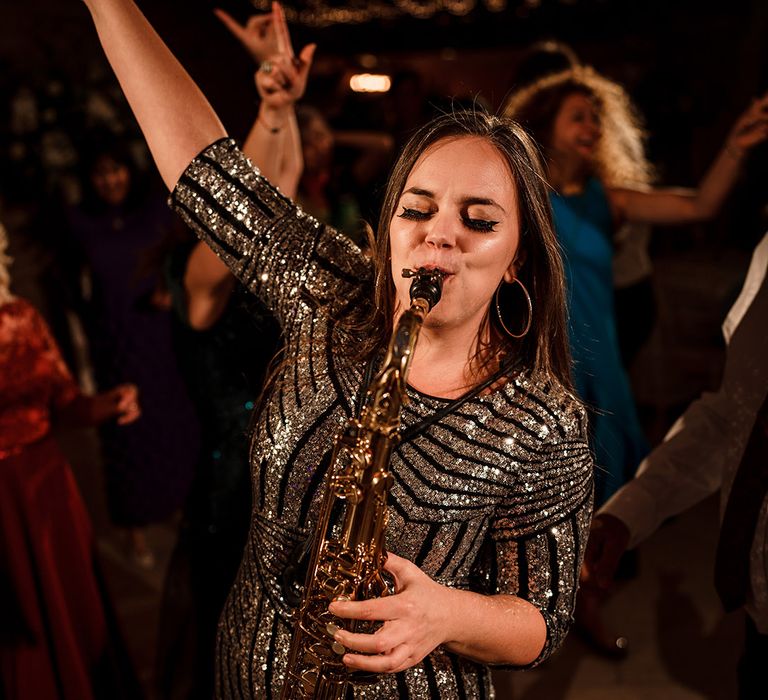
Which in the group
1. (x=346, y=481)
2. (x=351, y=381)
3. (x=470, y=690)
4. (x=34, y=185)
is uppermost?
(x=34, y=185)

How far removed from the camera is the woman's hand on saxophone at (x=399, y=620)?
0.94 meters

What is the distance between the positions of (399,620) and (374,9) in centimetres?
719

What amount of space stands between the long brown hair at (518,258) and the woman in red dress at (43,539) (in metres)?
1.24

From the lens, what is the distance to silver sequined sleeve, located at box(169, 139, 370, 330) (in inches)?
50.2

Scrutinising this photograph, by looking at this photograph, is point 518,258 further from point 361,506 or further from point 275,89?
point 275,89

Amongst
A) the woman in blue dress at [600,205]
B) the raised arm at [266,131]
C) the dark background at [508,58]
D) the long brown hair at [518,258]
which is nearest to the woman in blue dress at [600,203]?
the woman in blue dress at [600,205]

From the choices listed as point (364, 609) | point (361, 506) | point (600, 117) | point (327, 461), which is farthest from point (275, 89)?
point (600, 117)

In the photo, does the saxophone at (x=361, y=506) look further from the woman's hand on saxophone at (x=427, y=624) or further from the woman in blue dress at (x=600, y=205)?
the woman in blue dress at (x=600, y=205)

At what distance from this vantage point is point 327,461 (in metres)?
1.17

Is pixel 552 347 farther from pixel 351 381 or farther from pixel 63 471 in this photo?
pixel 63 471

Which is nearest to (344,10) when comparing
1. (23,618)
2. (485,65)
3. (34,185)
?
(485,65)

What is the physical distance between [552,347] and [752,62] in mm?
7965

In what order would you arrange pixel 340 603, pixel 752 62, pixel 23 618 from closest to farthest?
1. pixel 340 603
2. pixel 23 618
3. pixel 752 62

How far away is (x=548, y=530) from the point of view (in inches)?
44.0
